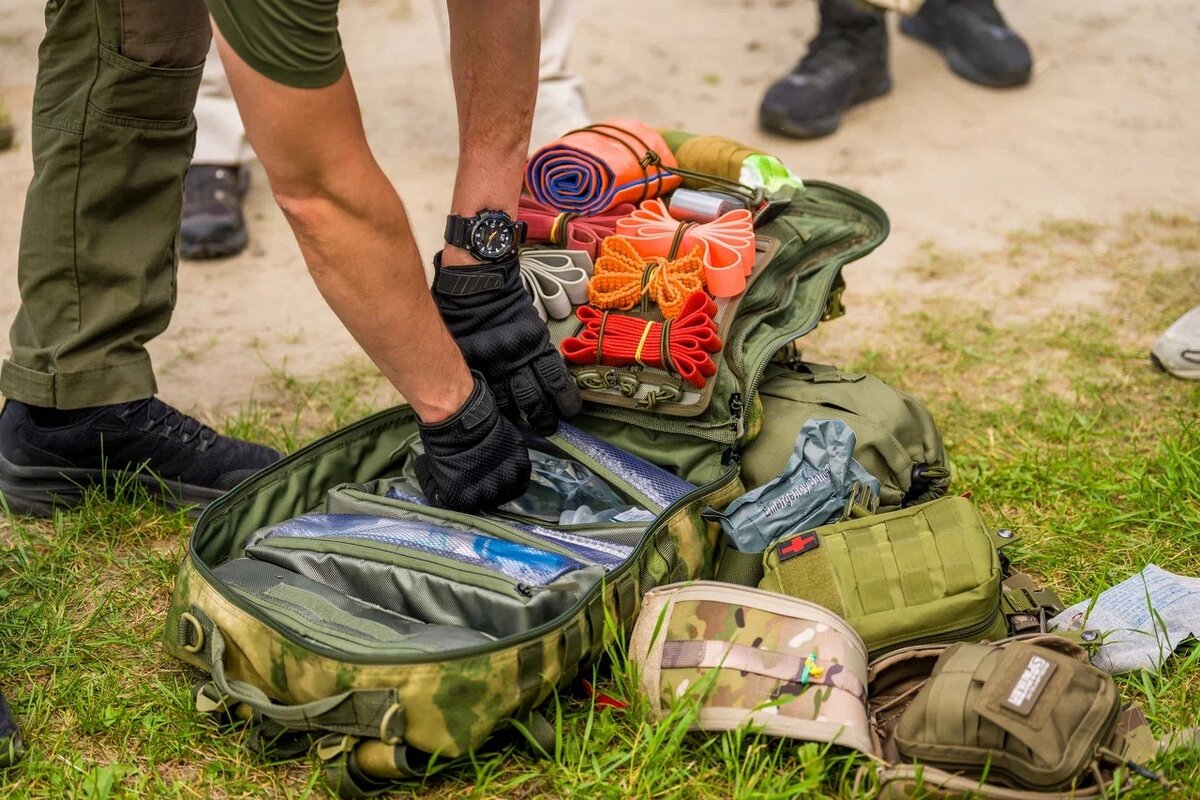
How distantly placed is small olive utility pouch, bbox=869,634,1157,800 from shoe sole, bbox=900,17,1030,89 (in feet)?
13.0

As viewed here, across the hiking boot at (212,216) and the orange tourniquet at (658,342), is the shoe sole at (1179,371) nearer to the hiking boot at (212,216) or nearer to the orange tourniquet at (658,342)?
the orange tourniquet at (658,342)

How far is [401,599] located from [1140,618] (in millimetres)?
1468

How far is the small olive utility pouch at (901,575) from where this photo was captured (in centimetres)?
219

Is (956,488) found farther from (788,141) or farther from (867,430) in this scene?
(788,141)

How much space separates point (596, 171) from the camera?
113 inches

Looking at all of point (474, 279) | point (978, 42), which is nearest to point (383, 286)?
point (474, 279)

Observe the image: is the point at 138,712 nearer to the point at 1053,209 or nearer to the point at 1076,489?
the point at 1076,489

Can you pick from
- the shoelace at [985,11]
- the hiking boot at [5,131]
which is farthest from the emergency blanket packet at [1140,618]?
the hiking boot at [5,131]

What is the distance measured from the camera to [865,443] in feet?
8.34

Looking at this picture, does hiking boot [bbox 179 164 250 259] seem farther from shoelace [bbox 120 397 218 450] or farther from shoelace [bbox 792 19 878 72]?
shoelace [bbox 792 19 878 72]

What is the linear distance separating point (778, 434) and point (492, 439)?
653mm

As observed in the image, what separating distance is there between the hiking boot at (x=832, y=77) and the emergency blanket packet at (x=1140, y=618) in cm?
293

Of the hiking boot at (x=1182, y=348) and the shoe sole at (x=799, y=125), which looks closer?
the hiking boot at (x=1182, y=348)

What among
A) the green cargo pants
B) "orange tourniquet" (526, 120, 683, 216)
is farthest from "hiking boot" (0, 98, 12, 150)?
"orange tourniquet" (526, 120, 683, 216)
